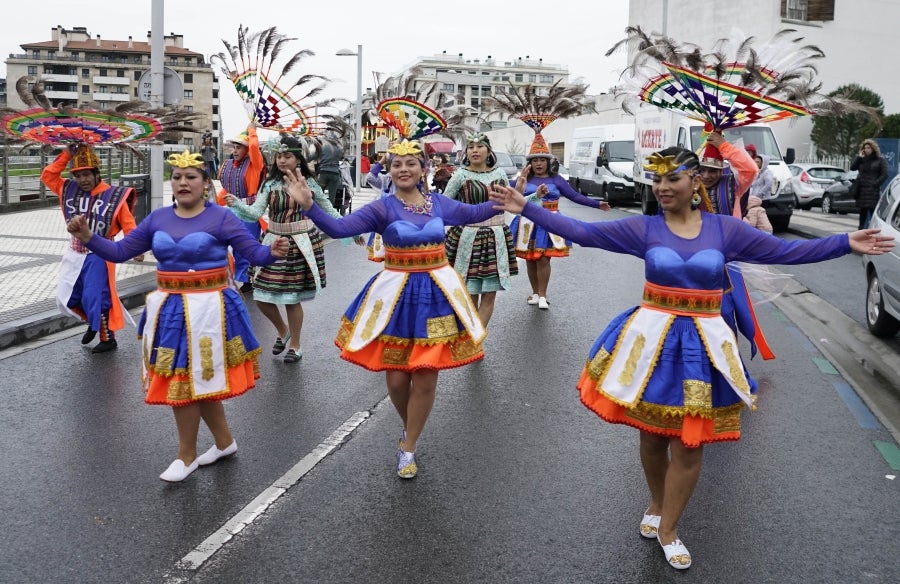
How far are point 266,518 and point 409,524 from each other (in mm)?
697

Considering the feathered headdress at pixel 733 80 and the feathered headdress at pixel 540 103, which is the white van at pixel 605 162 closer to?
the feathered headdress at pixel 540 103

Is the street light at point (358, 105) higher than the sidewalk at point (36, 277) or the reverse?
higher

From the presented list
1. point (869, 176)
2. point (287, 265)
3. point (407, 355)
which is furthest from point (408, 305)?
point (869, 176)

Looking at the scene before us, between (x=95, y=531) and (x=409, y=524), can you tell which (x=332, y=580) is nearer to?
(x=409, y=524)

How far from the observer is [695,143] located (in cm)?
2092

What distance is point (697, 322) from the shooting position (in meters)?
3.95

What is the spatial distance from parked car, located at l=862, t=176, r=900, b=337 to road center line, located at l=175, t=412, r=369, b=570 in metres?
5.23

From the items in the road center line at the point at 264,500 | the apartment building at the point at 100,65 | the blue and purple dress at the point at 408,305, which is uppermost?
the apartment building at the point at 100,65

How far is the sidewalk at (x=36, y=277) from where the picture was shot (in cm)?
852

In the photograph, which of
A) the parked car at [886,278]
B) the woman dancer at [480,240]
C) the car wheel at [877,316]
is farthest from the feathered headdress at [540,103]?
the car wheel at [877,316]

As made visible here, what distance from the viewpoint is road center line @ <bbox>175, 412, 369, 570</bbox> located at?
3982mm

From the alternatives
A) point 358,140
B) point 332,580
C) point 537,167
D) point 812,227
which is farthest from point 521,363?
point 358,140

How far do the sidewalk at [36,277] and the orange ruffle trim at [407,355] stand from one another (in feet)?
14.9

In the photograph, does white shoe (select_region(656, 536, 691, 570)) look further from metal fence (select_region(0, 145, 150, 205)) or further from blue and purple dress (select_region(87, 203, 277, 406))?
metal fence (select_region(0, 145, 150, 205))
